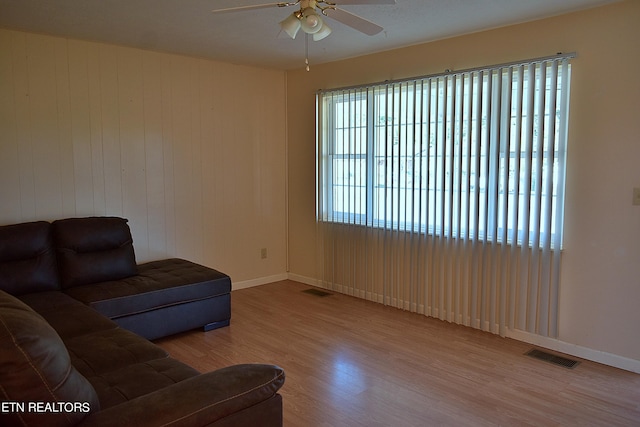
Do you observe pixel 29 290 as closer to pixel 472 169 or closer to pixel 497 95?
pixel 472 169

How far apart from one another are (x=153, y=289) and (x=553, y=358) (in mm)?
2979

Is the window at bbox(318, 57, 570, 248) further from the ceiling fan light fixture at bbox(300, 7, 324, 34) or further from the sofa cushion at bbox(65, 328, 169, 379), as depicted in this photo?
the sofa cushion at bbox(65, 328, 169, 379)

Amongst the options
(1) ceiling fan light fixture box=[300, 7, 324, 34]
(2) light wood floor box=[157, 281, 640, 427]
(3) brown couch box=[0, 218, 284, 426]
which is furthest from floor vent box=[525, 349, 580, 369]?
(1) ceiling fan light fixture box=[300, 7, 324, 34]

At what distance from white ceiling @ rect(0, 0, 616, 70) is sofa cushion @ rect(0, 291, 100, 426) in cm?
214

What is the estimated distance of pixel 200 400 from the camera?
1536mm

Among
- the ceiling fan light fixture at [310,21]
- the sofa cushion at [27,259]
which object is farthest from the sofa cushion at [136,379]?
the ceiling fan light fixture at [310,21]

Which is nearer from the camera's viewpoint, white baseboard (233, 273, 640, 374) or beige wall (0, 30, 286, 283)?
white baseboard (233, 273, 640, 374)

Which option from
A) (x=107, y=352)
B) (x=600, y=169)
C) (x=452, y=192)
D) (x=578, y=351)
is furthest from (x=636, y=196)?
(x=107, y=352)

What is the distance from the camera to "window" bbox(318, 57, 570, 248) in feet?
11.1

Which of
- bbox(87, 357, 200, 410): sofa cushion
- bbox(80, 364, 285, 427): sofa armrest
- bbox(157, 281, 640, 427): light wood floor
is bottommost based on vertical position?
bbox(157, 281, 640, 427): light wood floor

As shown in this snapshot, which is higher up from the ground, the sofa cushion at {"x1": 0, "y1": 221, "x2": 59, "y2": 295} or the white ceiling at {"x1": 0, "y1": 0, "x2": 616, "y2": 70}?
the white ceiling at {"x1": 0, "y1": 0, "x2": 616, "y2": 70}

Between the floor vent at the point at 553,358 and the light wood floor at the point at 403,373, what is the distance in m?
0.05

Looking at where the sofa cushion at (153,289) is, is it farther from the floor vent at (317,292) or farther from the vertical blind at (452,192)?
the vertical blind at (452,192)

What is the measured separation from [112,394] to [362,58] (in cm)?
379
